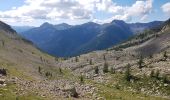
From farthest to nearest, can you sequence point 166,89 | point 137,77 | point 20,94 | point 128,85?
point 137,77, point 128,85, point 166,89, point 20,94

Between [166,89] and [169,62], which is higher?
[169,62]

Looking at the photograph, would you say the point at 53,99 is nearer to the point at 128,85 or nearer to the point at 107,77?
the point at 128,85

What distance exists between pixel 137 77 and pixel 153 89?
68.5 feet

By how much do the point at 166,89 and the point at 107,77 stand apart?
38.5m

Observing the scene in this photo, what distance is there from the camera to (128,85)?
122562 millimetres

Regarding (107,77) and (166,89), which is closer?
(166,89)

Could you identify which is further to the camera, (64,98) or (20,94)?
(64,98)

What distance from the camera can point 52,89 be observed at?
68812 millimetres

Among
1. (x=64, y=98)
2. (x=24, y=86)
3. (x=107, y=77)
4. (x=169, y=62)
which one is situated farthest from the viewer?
(x=169, y=62)

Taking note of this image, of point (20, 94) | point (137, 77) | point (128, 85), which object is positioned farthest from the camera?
point (137, 77)

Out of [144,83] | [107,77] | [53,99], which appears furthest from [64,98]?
[107,77]

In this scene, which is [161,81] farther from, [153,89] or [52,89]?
[52,89]

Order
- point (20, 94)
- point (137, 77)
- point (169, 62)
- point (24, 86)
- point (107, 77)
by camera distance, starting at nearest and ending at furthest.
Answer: point (20, 94) → point (24, 86) → point (137, 77) → point (107, 77) → point (169, 62)

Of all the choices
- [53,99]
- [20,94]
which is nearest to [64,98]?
[53,99]
